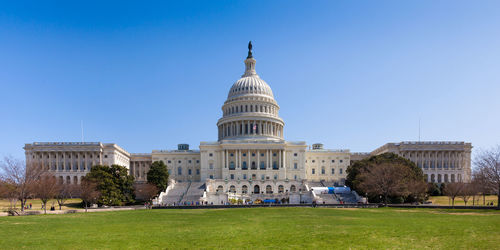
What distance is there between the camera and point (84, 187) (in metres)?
69.9

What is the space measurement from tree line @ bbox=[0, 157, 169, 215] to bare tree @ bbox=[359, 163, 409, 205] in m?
47.4

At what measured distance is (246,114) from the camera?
428ft

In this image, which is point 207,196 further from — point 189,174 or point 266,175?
point 189,174

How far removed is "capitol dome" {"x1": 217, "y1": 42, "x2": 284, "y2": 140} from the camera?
130375mm

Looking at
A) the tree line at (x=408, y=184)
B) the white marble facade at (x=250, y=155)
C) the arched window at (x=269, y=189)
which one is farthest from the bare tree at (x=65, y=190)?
the tree line at (x=408, y=184)

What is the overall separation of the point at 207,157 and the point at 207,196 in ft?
114

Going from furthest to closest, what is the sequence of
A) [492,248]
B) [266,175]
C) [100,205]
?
1. [266,175]
2. [100,205]
3. [492,248]

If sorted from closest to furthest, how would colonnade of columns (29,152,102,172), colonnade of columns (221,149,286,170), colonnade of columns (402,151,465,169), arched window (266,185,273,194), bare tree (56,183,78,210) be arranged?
bare tree (56,183,78,210)
arched window (266,185,273,194)
colonnade of columns (221,149,286,170)
colonnade of columns (29,152,102,172)
colonnade of columns (402,151,465,169)

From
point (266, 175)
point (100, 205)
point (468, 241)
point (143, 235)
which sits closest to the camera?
point (468, 241)

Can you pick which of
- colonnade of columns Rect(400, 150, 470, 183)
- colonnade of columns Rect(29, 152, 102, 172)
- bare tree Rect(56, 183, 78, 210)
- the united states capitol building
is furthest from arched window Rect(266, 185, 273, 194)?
colonnade of columns Rect(29, 152, 102, 172)

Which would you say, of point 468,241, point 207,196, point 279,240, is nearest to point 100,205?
point 207,196

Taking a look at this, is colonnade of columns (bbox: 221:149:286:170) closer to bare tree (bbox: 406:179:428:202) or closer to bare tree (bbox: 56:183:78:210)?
bare tree (bbox: 56:183:78:210)

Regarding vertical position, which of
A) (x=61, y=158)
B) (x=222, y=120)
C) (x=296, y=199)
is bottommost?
(x=296, y=199)

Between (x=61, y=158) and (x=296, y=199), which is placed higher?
(x=61, y=158)
